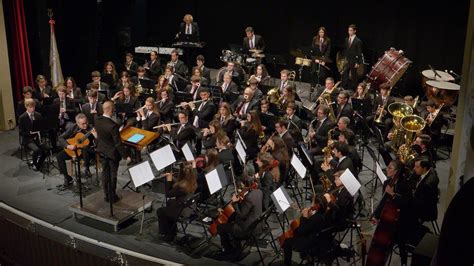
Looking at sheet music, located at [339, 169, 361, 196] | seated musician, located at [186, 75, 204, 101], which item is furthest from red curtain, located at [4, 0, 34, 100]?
sheet music, located at [339, 169, 361, 196]

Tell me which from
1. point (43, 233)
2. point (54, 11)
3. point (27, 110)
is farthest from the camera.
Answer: point (54, 11)

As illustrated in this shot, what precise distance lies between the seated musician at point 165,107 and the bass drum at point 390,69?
4.94m

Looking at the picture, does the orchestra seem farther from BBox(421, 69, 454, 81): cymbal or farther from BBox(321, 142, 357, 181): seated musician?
BBox(421, 69, 454, 81): cymbal

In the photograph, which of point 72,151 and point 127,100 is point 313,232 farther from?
point 127,100

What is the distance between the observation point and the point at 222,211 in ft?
24.3

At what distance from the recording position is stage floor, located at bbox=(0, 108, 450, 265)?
303 inches

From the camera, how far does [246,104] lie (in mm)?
11328

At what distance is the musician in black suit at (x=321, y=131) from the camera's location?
9960 mm

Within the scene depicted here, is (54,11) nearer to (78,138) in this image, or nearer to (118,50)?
(118,50)

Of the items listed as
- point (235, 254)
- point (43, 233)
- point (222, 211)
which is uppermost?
point (43, 233)

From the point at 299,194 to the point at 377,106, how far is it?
130 inches

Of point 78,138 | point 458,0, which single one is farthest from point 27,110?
point 458,0

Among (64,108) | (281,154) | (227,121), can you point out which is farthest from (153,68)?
(281,154)

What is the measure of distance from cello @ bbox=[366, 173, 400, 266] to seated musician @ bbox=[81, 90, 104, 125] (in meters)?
6.66
